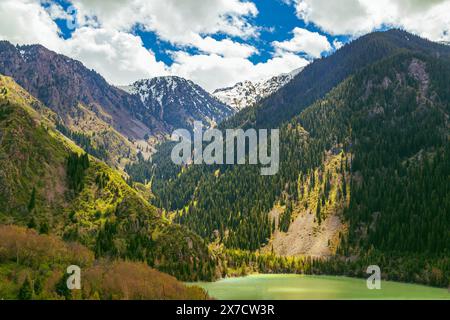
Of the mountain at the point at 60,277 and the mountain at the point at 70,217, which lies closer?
the mountain at the point at 60,277

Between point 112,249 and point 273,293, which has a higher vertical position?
point 112,249

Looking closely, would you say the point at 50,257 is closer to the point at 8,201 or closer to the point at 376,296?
the point at 8,201

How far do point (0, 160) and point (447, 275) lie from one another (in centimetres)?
17908

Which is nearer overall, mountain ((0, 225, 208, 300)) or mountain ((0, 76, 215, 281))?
mountain ((0, 225, 208, 300))

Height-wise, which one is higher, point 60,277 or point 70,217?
point 70,217

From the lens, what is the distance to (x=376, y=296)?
139750 millimetres

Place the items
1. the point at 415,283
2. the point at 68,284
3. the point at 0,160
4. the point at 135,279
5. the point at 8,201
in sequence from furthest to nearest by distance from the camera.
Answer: the point at 415,283
the point at 0,160
the point at 8,201
the point at 135,279
the point at 68,284

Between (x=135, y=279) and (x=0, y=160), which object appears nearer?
(x=135, y=279)

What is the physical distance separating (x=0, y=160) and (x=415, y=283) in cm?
17355

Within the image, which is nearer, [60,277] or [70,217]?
[60,277]
